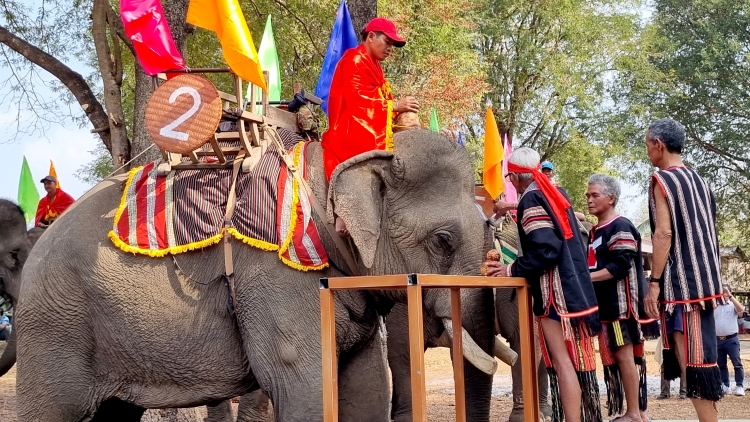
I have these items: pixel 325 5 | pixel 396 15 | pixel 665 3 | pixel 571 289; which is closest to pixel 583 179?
pixel 665 3

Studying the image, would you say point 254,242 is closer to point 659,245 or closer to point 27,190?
point 659,245

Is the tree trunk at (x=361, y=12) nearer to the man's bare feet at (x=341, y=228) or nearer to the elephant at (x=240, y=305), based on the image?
the elephant at (x=240, y=305)

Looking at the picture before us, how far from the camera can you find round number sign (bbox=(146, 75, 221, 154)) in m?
5.38

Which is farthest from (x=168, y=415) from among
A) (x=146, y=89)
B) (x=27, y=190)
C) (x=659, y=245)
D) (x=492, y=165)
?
(x=27, y=190)

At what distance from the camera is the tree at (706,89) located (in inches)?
1063

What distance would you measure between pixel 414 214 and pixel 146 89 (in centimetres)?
477

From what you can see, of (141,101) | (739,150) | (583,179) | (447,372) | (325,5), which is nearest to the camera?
(141,101)

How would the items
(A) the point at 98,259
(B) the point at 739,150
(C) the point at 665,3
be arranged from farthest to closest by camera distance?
(C) the point at 665,3 < (B) the point at 739,150 < (A) the point at 98,259

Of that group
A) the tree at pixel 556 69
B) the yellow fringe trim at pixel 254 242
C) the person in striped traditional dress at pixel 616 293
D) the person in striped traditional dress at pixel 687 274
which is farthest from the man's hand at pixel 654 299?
the tree at pixel 556 69

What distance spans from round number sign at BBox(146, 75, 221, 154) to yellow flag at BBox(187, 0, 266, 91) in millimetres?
287

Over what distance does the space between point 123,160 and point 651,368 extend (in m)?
12.2

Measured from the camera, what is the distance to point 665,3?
29984mm

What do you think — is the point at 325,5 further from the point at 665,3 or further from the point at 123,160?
the point at 665,3

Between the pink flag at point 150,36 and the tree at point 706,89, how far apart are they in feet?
75.7
